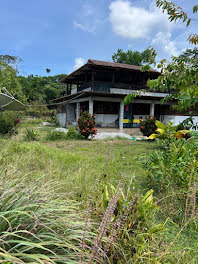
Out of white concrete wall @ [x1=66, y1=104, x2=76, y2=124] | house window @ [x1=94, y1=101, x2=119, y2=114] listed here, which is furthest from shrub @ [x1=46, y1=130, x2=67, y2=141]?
white concrete wall @ [x1=66, y1=104, x2=76, y2=124]

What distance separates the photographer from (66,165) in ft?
14.4

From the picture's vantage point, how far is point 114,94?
1461cm

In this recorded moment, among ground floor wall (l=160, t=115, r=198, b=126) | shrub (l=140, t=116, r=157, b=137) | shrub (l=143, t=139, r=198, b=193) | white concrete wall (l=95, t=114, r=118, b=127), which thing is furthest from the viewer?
white concrete wall (l=95, t=114, r=118, b=127)

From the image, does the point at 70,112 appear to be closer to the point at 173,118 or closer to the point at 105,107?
the point at 105,107

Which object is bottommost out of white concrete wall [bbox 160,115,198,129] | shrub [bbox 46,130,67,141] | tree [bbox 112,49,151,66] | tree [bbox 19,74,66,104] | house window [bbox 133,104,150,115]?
shrub [bbox 46,130,67,141]

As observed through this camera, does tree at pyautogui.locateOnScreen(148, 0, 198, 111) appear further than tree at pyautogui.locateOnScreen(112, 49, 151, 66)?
No

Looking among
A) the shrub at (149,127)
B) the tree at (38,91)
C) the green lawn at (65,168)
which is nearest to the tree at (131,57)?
the tree at (38,91)

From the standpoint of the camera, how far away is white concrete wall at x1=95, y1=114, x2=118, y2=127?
1686 cm

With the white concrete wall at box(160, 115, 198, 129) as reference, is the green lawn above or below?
below

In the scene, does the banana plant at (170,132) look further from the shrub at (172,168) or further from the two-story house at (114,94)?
the two-story house at (114,94)

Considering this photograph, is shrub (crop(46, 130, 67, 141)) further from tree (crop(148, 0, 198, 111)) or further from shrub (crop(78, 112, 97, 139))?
tree (crop(148, 0, 198, 111))

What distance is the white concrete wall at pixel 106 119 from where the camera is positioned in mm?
16859

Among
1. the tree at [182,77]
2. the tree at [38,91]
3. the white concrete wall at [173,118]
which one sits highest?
the tree at [38,91]

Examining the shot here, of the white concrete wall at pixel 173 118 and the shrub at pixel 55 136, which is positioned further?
the white concrete wall at pixel 173 118
